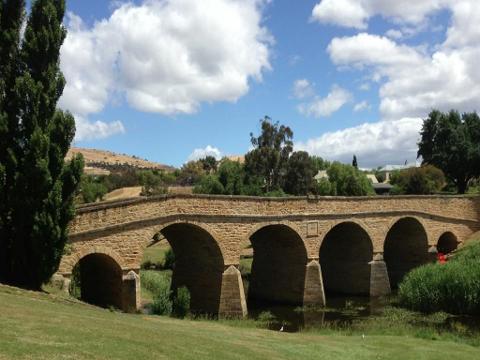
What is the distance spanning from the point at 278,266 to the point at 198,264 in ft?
19.8

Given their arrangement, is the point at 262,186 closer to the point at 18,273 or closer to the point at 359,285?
the point at 359,285

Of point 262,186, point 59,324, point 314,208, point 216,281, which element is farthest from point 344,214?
point 262,186

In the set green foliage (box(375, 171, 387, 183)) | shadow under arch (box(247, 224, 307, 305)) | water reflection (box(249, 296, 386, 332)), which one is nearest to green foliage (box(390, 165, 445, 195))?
water reflection (box(249, 296, 386, 332))

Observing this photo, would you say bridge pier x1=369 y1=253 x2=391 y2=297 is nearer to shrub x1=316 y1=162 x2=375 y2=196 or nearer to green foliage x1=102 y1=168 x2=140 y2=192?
shrub x1=316 y1=162 x2=375 y2=196

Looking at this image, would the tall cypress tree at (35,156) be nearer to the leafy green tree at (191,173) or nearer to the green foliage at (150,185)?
the green foliage at (150,185)

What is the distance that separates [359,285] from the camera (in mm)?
32625

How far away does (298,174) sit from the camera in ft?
207

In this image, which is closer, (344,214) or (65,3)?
(65,3)

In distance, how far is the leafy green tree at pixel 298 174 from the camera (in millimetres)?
62844

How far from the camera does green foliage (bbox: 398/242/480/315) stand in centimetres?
2353

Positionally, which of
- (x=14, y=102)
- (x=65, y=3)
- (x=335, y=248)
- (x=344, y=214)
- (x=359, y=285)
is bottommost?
(x=359, y=285)

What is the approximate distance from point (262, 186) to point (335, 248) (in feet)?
94.3

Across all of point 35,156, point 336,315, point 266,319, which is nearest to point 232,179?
point 336,315

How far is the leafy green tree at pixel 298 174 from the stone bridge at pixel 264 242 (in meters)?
24.7
